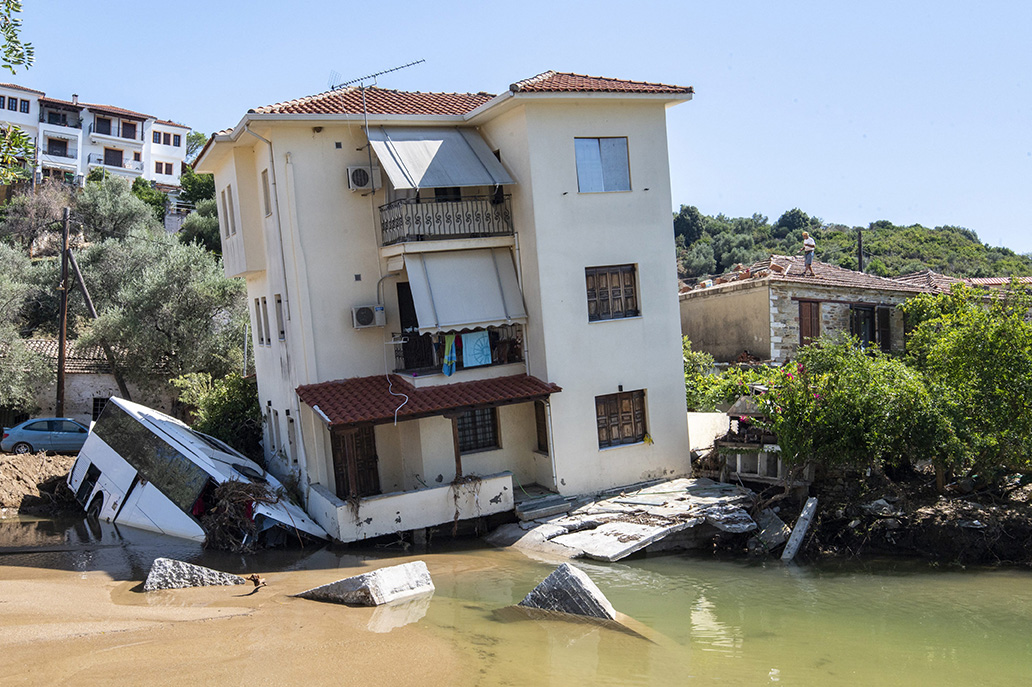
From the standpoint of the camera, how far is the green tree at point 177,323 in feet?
99.6

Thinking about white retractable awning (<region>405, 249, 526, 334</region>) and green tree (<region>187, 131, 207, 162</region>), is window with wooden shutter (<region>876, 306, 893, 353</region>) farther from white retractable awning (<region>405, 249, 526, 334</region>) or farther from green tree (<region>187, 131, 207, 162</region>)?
green tree (<region>187, 131, 207, 162</region>)

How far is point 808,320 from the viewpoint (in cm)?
2677

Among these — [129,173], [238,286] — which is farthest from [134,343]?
[129,173]

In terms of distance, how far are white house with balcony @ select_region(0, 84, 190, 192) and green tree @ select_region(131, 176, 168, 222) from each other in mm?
4699

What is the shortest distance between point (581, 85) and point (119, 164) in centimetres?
6344

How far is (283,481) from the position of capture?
20.4 metres

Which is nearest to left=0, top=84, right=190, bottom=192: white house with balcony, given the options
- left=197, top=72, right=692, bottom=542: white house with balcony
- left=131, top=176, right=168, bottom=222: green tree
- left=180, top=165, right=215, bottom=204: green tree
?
left=131, top=176, right=168, bottom=222: green tree

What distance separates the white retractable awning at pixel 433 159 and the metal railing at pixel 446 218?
0.61 meters

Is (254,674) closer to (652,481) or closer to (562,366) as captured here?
(562,366)

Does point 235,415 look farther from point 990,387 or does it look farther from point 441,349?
point 990,387

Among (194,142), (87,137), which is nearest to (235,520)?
(87,137)

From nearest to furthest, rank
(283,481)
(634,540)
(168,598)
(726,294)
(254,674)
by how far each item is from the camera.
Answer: (254,674) → (168,598) → (634,540) → (283,481) → (726,294)

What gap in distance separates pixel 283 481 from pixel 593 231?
9.72m

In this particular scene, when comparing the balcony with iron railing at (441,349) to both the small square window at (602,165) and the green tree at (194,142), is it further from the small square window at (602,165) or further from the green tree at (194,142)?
the green tree at (194,142)
